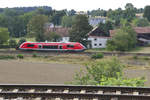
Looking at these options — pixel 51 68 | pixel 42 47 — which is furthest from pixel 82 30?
pixel 51 68

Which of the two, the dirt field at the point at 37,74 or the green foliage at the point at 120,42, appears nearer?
the dirt field at the point at 37,74

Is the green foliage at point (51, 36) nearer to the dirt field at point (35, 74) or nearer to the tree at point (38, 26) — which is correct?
the tree at point (38, 26)

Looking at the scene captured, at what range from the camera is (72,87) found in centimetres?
686

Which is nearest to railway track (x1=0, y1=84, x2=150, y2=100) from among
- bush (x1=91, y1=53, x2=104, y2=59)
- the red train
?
bush (x1=91, y1=53, x2=104, y2=59)

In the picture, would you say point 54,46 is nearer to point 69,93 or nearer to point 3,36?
point 3,36

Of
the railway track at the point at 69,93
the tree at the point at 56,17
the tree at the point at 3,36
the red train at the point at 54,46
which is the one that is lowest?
the red train at the point at 54,46

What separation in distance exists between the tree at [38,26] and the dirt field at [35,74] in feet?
45.8

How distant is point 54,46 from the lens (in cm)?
2692

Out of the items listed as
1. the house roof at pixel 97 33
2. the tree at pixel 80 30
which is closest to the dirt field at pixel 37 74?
the tree at pixel 80 30

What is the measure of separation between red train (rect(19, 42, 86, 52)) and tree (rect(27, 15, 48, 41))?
6.82m

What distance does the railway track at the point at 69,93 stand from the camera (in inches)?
248

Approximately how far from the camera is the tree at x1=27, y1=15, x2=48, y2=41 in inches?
1310

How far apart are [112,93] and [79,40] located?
25220mm

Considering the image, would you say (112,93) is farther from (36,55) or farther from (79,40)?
(79,40)
